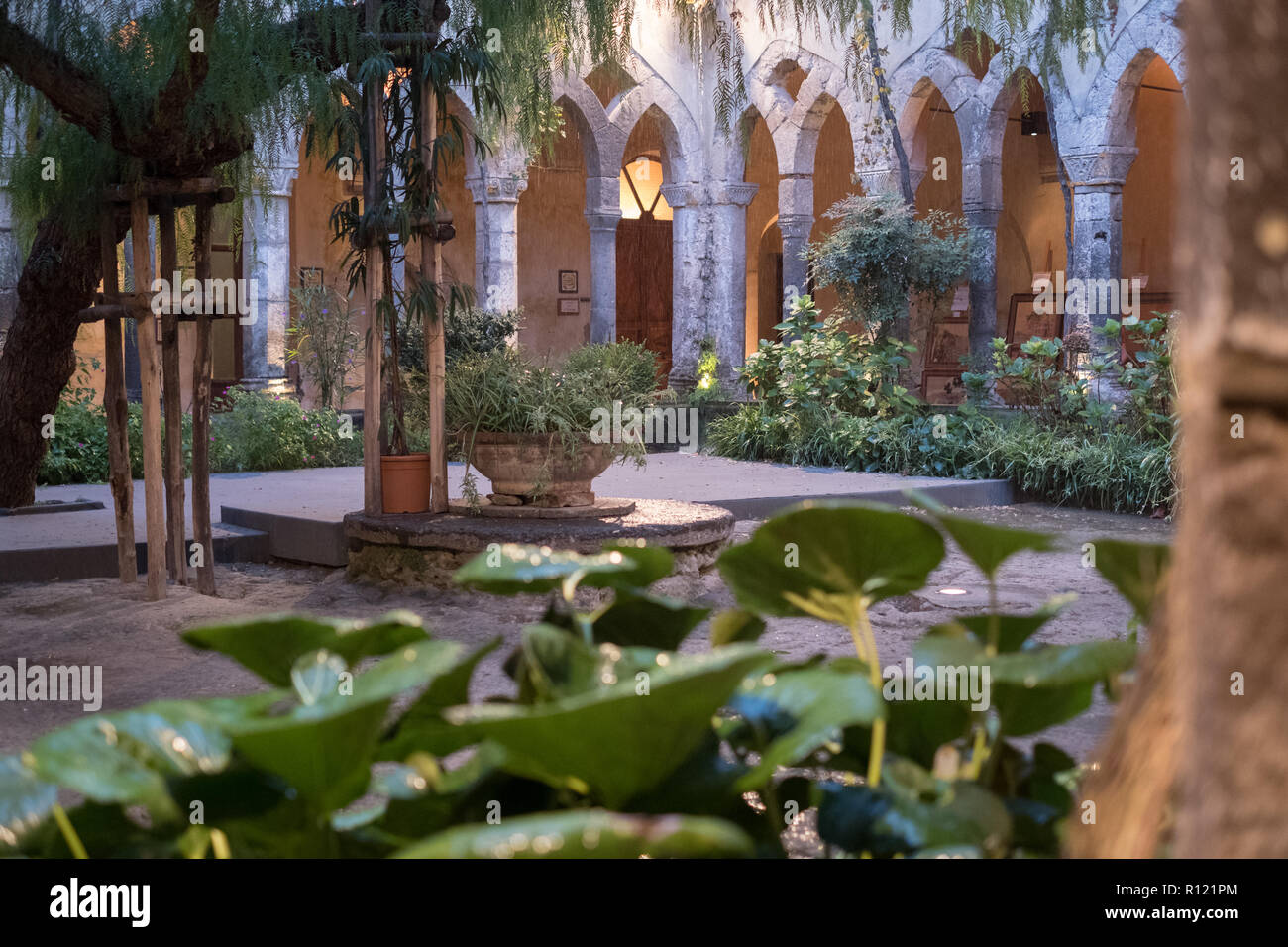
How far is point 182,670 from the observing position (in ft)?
15.2

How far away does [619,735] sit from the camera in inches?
23.0

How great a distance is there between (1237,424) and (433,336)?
5.98m

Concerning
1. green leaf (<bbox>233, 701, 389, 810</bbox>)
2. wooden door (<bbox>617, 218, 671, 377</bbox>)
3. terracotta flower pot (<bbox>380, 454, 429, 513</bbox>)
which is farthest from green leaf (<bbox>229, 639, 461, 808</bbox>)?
wooden door (<bbox>617, 218, 671, 377</bbox>)

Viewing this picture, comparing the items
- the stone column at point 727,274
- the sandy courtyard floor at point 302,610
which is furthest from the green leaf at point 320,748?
the stone column at point 727,274

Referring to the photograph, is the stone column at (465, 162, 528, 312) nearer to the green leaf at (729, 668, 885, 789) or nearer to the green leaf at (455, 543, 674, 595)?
the green leaf at (455, 543, 674, 595)

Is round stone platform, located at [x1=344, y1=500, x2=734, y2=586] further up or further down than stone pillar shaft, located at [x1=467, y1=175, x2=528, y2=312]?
further down

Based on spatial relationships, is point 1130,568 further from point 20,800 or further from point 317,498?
point 317,498

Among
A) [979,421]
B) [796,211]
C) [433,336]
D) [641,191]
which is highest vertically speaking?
[641,191]

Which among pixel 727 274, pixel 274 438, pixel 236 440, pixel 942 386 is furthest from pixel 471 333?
pixel 942 386

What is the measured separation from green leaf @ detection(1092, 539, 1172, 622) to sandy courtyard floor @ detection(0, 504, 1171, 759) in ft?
9.67

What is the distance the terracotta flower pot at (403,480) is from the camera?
6.49 meters

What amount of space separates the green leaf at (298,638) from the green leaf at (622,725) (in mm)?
177

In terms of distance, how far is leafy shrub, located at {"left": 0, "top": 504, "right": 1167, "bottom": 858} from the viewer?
58 centimetres

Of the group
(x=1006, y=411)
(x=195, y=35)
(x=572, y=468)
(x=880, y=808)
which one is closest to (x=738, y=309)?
(x=1006, y=411)
